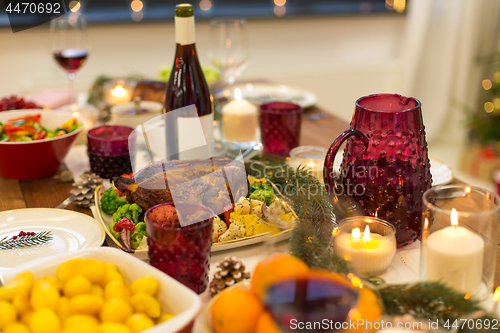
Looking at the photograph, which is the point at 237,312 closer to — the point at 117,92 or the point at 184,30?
the point at 184,30

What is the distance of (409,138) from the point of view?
2.19 ft

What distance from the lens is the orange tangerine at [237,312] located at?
18.0 inches

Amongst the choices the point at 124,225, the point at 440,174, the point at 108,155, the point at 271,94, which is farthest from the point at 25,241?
the point at 271,94

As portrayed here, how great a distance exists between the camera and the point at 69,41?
4.36 ft

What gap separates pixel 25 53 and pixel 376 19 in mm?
2177

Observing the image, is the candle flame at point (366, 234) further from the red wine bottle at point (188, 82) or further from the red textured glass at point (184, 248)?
the red wine bottle at point (188, 82)

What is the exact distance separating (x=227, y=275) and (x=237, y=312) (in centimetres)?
14

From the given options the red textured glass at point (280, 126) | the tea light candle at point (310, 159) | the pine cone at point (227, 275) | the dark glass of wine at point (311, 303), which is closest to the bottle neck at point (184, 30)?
the red textured glass at point (280, 126)

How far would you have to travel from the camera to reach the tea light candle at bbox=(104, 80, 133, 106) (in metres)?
1.42

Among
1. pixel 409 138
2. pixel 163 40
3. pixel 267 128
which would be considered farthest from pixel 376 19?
pixel 409 138

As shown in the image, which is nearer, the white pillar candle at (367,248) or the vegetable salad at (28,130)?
the white pillar candle at (367,248)

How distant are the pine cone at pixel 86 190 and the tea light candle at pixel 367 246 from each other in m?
0.47

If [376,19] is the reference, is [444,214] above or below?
below

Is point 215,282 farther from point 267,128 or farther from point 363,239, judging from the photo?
point 267,128
